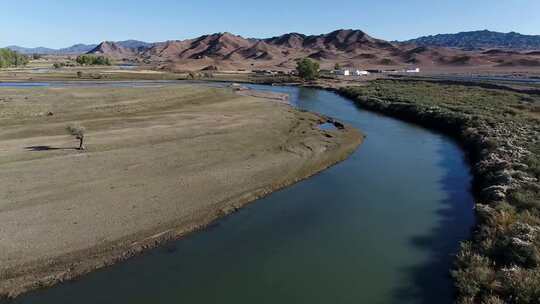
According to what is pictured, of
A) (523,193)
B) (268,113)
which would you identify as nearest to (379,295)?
(523,193)

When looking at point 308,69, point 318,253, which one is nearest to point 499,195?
point 318,253

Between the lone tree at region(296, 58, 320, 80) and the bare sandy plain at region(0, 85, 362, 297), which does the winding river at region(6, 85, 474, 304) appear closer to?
the bare sandy plain at region(0, 85, 362, 297)

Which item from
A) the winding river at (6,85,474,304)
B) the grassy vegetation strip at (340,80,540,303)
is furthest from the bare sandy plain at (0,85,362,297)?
the grassy vegetation strip at (340,80,540,303)

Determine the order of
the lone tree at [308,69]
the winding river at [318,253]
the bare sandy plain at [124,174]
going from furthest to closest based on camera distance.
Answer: the lone tree at [308,69] → the bare sandy plain at [124,174] → the winding river at [318,253]

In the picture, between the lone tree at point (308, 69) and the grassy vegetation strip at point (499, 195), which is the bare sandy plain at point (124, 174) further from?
the lone tree at point (308, 69)

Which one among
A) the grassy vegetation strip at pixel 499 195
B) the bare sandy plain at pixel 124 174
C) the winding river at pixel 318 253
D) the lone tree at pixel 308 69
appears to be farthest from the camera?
the lone tree at pixel 308 69

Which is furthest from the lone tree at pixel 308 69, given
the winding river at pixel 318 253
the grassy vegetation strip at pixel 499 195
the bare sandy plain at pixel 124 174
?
the winding river at pixel 318 253

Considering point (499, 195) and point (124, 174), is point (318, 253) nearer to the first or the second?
point (499, 195)
